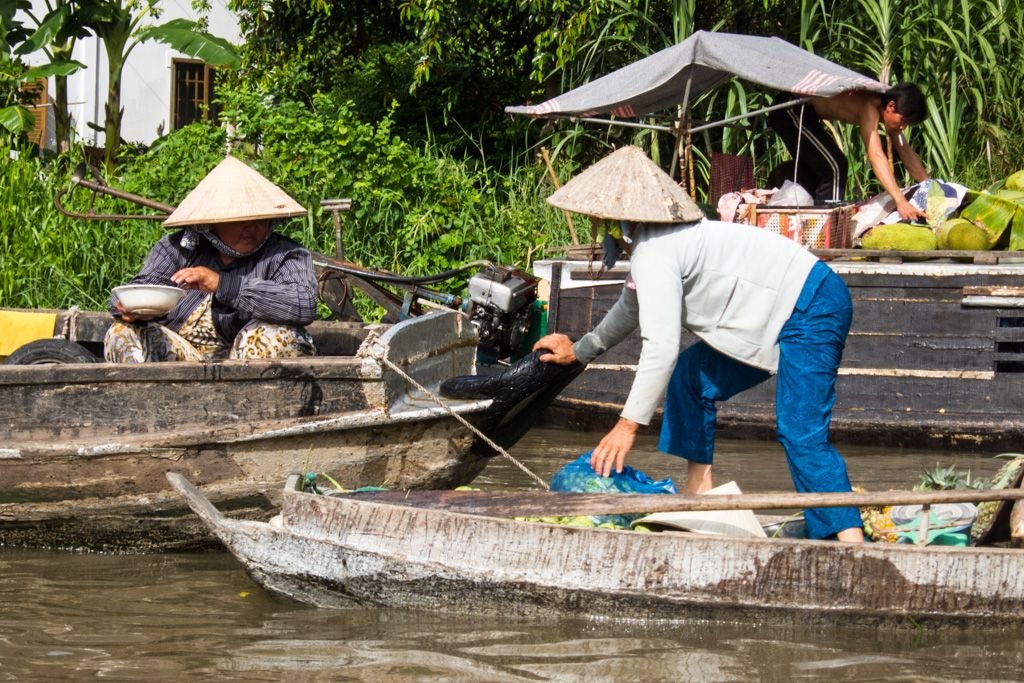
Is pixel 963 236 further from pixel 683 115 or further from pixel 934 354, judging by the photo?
pixel 683 115

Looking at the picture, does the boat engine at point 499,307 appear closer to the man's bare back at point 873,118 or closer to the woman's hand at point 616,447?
the man's bare back at point 873,118

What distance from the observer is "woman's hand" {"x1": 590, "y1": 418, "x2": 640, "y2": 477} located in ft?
14.3

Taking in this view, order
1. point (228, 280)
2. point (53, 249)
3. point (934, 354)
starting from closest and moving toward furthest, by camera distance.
→ point (228, 280) < point (934, 354) < point (53, 249)

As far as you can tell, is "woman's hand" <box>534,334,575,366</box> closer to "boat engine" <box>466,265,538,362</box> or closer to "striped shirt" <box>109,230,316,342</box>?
"striped shirt" <box>109,230,316,342</box>

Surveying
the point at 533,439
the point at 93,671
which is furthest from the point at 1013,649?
the point at 533,439

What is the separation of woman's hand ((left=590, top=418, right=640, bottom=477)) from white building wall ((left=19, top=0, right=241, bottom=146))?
14292mm

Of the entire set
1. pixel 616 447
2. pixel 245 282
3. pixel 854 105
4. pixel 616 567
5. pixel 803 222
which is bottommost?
pixel 616 567

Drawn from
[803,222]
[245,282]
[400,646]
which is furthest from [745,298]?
[803,222]

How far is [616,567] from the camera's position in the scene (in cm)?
434

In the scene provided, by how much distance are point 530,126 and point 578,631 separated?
8.39m

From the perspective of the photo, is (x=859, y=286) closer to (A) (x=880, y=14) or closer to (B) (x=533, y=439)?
(B) (x=533, y=439)

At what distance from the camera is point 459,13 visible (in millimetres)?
11891

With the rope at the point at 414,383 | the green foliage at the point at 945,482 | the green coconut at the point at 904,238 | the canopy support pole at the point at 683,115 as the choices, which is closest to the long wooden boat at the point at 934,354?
the green coconut at the point at 904,238

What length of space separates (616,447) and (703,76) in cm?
505
